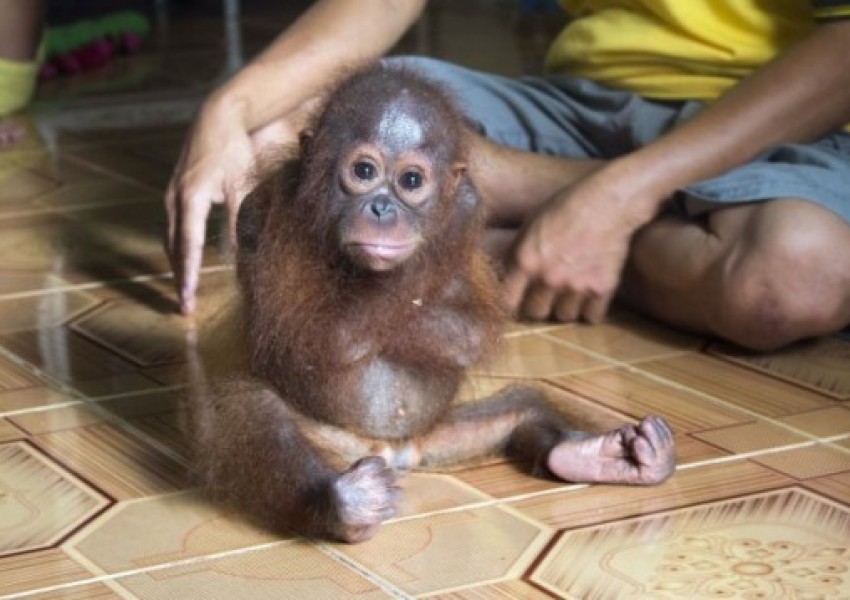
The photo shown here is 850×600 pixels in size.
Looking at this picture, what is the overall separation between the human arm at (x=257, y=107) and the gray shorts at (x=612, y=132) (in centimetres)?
10

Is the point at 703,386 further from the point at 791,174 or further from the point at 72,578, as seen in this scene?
the point at 72,578

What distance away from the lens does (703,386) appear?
206 centimetres

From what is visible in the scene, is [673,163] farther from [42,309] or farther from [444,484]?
[42,309]

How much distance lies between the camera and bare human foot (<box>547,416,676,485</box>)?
170 cm

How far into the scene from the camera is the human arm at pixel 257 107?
84.4 inches

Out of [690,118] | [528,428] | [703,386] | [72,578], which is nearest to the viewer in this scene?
[72,578]

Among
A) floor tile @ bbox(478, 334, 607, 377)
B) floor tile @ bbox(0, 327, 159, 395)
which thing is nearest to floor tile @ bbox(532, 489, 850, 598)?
floor tile @ bbox(478, 334, 607, 377)

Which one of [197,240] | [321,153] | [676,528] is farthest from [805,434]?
[197,240]

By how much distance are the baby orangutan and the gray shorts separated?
0.53 m

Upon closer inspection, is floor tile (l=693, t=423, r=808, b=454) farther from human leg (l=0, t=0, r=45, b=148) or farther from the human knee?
human leg (l=0, t=0, r=45, b=148)

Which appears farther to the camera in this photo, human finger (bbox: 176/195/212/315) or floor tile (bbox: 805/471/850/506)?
human finger (bbox: 176/195/212/315)

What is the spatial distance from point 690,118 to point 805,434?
565 mm

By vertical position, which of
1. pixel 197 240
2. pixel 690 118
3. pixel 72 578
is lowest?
pixel 72 578

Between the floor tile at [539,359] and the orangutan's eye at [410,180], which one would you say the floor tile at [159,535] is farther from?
the floor tile at [539,359]
